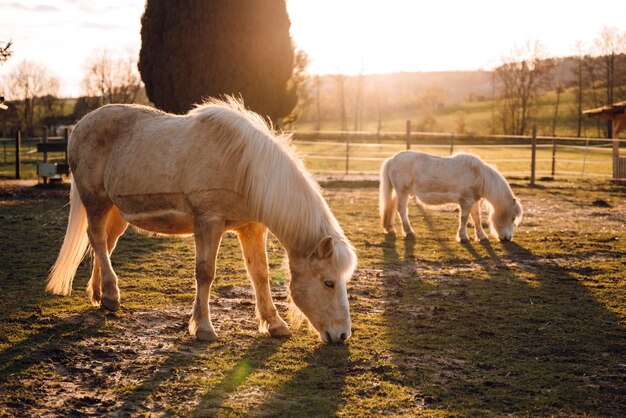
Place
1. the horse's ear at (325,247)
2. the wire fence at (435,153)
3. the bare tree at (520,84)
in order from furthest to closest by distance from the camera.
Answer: the bare tree at (520,84) < the wire fence at (435,153) < the horse's ear at (325,247)

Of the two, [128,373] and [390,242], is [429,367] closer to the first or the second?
[128,373]

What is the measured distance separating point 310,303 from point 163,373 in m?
1.09

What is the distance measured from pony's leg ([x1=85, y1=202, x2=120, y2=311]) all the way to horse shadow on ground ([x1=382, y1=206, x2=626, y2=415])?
237cm

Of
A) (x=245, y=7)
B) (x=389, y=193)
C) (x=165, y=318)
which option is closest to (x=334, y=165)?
(x=245, y=7)

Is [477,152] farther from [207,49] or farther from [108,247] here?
[108,247]

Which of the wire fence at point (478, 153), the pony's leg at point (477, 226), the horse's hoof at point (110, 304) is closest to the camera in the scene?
the horse's hoof at point (110, 304)

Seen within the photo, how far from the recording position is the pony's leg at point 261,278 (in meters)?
4.83

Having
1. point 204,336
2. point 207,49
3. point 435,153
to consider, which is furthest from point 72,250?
point 435,153

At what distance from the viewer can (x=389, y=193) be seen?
1030 cm

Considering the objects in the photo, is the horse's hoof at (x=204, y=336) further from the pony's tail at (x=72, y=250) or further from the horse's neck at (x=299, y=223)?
the pony's tail at (x=72, y=250)

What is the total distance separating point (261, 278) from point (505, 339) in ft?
6.39

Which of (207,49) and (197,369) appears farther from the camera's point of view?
(207,49)

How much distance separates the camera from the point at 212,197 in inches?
178

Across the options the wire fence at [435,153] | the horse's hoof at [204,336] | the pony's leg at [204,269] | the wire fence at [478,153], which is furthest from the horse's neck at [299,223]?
the wire fence at [478,153]
